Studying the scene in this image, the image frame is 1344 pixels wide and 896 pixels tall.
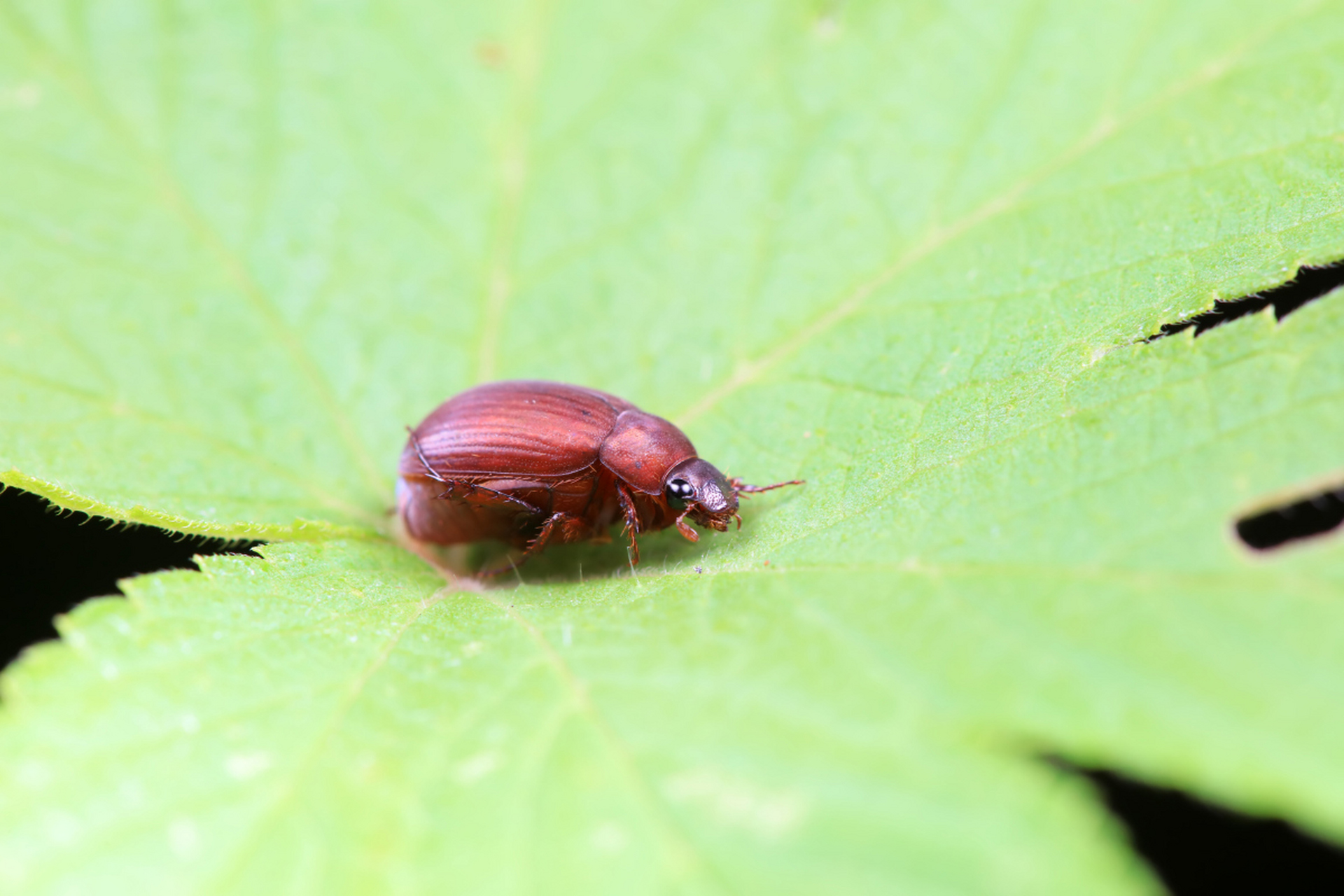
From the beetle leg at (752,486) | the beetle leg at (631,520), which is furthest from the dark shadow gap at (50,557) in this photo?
the beetle leg at (752,486)

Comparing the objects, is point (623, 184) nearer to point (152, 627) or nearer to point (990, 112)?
point (990, 112)

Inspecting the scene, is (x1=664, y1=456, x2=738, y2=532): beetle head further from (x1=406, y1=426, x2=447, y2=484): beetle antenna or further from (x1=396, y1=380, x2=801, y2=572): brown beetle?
(x1=406, y1=426, x2=447, y2=484): beetle antenna

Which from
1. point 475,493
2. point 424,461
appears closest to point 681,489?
point 475,493

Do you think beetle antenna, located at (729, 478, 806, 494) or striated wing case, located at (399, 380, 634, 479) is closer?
beetle antenna, located at (729, 478, 806, 494)

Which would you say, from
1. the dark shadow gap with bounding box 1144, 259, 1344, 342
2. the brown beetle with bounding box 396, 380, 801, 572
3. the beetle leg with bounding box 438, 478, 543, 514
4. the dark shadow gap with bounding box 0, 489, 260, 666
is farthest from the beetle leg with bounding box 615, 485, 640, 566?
the dark shadow gap with bounding box 1144, 259, 1344, 342

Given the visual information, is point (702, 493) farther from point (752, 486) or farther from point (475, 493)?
point (475, 493)

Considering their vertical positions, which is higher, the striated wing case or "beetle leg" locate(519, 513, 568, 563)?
the striated wing case
